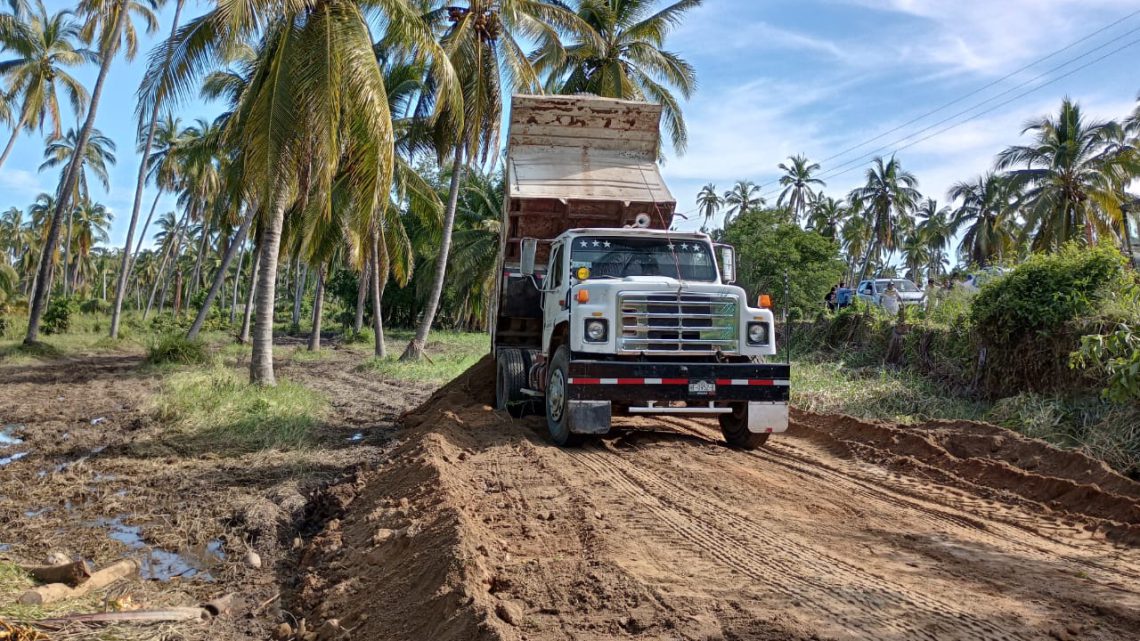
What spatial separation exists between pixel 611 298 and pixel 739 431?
7.56 ft

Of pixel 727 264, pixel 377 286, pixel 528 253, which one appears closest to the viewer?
pixel 528 253

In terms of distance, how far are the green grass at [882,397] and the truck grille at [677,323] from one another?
439cm

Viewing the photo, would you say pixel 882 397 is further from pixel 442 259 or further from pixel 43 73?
pixel 43 73

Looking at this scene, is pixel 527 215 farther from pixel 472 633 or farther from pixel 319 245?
pixel 319 245

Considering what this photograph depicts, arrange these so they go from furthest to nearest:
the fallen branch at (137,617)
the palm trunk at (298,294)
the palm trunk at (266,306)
Result: the palm trunk at (298,294) < the palm trunk at (266,306) < the fallen branch at (137,617)

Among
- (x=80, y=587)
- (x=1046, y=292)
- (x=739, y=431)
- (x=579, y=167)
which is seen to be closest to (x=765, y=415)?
(x=739, y=431)

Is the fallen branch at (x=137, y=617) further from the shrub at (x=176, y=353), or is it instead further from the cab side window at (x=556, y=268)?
the shrub at (x=176, y=353)

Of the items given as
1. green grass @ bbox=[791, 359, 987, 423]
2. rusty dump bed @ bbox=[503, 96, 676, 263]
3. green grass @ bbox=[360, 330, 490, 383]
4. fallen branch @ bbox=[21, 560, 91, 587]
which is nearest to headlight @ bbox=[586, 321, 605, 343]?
rusty dump bed @ bbox=[503, 96, 676, 263]

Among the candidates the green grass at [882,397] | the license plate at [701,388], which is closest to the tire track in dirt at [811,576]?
the license plate at [701,388]

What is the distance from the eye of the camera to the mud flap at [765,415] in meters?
8.30

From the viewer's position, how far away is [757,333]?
8.43 m

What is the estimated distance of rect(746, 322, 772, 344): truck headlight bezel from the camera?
8414 mm

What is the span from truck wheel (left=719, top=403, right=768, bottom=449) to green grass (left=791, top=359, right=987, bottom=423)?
136 inches

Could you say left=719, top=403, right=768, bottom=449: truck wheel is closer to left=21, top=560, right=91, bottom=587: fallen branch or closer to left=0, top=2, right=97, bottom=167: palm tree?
→ left=21, top=560, right=91, bottom=587: fallen branch
